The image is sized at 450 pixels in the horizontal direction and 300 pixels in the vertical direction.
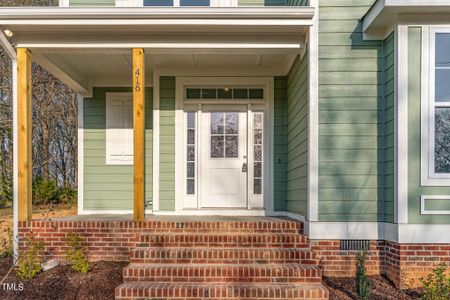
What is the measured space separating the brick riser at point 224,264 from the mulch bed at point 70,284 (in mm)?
354

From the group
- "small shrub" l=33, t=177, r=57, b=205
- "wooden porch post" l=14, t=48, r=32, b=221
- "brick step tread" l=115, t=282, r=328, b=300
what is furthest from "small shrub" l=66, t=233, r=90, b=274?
"small shrub" l=33, t=177, r=57, b=205

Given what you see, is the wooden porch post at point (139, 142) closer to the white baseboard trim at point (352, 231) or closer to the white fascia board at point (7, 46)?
the white fascia board at point (7, 46)

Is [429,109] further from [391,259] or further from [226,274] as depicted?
[226,274]

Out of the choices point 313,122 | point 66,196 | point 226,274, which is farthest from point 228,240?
point 66,196

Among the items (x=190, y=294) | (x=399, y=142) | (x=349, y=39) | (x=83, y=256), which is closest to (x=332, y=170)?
(x=399, y=142)

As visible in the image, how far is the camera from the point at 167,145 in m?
6.12

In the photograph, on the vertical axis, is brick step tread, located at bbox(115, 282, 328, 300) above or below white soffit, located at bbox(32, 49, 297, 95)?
below

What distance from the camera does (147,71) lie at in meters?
6.21

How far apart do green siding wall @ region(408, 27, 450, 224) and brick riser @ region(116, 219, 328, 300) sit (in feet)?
4.22

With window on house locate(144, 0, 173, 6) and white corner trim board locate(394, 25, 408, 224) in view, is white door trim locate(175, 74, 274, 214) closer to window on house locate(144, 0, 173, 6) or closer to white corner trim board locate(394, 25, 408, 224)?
window on house locate(144, 0, 173, 6)

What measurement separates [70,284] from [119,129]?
9.81 feet

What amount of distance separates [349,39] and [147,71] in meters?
3.37

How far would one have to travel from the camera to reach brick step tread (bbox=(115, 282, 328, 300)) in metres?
3.72

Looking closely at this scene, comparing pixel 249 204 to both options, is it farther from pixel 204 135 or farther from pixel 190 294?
pixel 190 294
